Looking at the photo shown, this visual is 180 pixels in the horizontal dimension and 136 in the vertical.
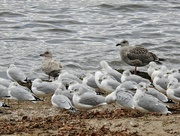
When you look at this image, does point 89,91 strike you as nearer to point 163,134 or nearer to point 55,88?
point 55,88

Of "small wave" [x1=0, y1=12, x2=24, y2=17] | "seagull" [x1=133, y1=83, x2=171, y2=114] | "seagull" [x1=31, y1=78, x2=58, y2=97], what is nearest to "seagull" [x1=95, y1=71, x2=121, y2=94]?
"seagull" [x1=31, y1=78, x2=58, y2=97]

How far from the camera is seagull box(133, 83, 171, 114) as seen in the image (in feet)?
34.1

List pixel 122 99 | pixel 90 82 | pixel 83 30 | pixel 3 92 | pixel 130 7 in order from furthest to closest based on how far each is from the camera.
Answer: pixel 130 7
pixel 83 30
pixel 90 82
pixel 3 92
pixel 122 99

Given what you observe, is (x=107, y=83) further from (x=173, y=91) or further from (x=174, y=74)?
(x=174, y=74)

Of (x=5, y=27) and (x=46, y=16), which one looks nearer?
(x=5, y=27)

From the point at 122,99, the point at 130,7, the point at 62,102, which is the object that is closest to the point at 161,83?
the point at 122,99

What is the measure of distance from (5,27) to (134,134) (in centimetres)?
1479

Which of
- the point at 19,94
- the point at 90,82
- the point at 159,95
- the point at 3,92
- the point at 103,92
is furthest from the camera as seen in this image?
the point at 103,92

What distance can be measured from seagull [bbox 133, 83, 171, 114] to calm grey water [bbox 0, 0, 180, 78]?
612cm

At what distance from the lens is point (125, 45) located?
1691cm

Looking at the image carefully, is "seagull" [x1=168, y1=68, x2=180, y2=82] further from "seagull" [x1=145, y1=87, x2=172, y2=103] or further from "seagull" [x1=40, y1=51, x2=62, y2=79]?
"seagull" [x1=40, y1=51, x2=62, y2=79]

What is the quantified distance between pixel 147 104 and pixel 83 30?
12525 mm

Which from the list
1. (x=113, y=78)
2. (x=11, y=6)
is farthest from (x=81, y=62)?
(x=11, y=6)

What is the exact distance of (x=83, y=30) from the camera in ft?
74.7
